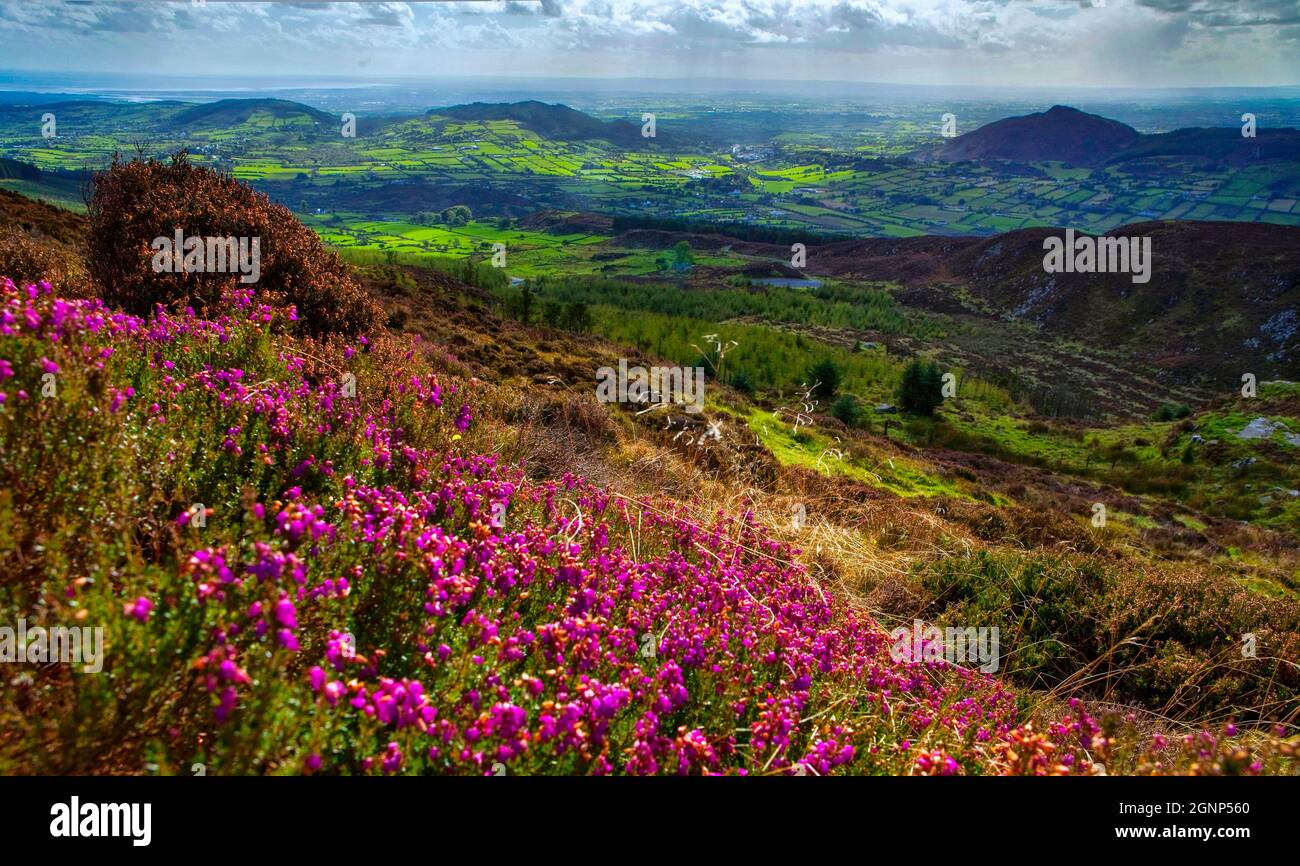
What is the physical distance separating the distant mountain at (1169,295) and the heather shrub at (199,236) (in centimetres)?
7128

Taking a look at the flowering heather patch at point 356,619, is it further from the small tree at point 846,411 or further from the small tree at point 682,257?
the small tree at point 682,257

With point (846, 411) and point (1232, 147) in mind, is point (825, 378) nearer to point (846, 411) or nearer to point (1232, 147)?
point (846, 411)

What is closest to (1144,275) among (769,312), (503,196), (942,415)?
(769,312)

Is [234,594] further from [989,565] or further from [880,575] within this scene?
[989,565]

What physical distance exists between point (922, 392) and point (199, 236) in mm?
34937

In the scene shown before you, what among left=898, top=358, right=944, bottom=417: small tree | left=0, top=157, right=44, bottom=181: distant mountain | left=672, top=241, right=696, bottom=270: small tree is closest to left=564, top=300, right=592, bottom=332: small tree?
left=898, top=358, right=944, bottom=417: small tree

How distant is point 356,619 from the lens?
2699 millimetres

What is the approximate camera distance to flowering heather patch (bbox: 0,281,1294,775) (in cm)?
193

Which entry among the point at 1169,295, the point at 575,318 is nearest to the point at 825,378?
the point at 575,318

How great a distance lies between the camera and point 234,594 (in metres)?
2.12

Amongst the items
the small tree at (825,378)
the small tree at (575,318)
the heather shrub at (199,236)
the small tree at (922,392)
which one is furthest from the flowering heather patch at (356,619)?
the small tree at (575,318)

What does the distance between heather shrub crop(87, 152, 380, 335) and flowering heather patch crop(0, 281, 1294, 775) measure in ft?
10.7

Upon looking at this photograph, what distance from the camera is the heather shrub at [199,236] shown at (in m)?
7.24
